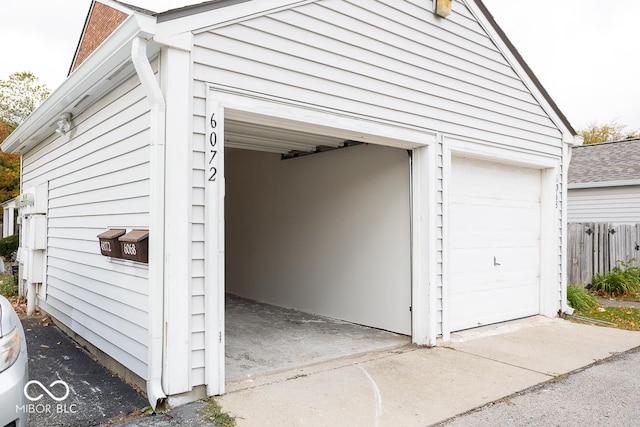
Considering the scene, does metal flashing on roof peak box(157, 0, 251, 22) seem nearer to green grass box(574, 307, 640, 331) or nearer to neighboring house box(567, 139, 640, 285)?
green grass box(574, 307, 640, 331)

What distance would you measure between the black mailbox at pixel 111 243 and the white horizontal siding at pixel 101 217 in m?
0.09

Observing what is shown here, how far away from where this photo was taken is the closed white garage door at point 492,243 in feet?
→ 18.2

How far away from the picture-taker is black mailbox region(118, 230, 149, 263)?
3381mm

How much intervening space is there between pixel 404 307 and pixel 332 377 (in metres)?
1.78

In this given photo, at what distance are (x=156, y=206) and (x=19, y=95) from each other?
85.4 feet

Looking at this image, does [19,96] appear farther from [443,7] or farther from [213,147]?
[213,147]

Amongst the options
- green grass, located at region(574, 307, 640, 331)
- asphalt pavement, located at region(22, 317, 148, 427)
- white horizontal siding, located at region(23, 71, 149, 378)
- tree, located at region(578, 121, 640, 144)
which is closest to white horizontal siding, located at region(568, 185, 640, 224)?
green grass, located at region(574, 307, 640, 331)

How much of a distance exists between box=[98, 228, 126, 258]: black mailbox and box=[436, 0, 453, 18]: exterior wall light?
412 cm

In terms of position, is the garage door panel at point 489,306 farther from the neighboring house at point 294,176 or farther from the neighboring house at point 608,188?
the neighboring house at point 608,188

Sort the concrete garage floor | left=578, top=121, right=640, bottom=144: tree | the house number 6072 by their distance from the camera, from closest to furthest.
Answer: the house number 6072 < the concrete garage floor < left=578, top=121, right=640, bottom=144: tree

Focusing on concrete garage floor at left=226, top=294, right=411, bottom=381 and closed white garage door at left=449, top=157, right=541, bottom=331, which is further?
closed white garage door at left=449, top=157, right=541, bottom=331

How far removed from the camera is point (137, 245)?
3396 mm

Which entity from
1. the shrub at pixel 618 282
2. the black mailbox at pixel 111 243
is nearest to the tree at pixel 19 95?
the black mailbox at pixel 111 243

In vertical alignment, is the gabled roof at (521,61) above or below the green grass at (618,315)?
above
